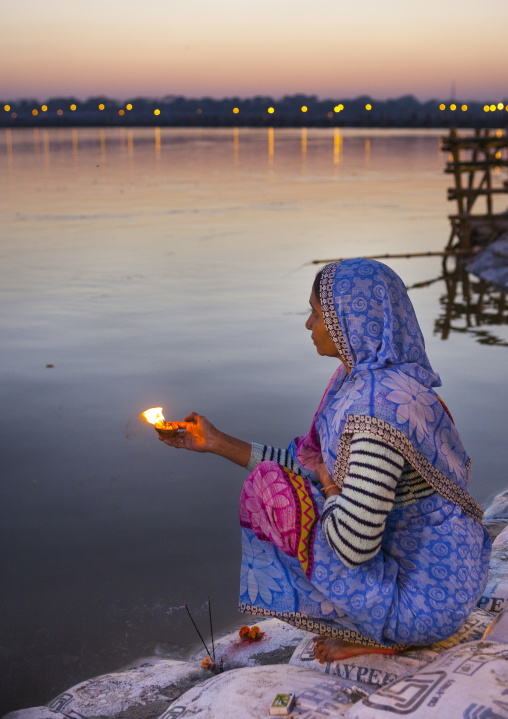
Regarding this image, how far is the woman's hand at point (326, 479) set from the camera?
235 cm

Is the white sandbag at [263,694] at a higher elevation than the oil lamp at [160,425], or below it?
below

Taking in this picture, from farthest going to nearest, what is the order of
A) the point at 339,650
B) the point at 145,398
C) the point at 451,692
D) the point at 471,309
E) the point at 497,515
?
the point at 471,309, the point at 145,398, the point at 497,515, the point at 339,650, the point at 451,692

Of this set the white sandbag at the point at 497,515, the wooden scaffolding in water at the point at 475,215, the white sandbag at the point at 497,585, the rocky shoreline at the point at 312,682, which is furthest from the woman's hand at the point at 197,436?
the wooden scaffolding in water at the point at 475,215

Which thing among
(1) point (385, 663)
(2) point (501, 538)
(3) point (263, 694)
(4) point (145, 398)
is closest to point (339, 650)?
(1) point (385, 663)

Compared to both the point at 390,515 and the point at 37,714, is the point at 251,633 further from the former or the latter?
the point at 390,515

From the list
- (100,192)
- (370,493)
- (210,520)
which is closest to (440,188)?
(100,192)

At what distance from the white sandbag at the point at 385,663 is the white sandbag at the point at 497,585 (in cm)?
40

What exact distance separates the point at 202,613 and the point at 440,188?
77.4ft

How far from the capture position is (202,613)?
134 inches

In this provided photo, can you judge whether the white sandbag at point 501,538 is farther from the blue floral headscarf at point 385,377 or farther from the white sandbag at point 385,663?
the blue floral headscarf at point 385,377

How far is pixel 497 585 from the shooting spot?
3020mm

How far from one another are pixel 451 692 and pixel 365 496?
50cm

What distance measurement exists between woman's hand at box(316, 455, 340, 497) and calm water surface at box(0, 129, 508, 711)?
3.74ft

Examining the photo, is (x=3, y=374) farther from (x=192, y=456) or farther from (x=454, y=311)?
(x=454, y=311)
